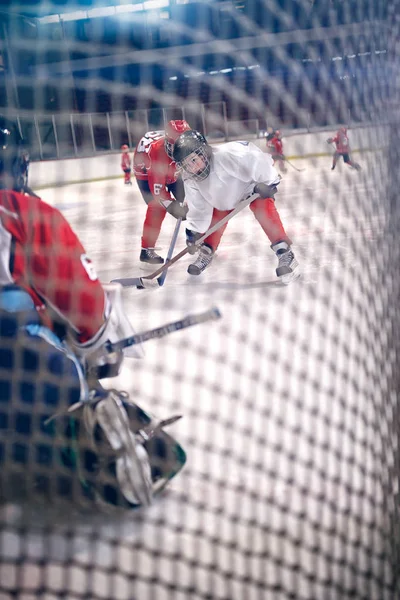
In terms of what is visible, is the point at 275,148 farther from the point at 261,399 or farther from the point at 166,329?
the point at 166,329

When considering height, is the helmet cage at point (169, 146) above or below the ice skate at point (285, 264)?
above

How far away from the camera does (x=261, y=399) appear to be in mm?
1387

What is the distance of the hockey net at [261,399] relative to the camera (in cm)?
92

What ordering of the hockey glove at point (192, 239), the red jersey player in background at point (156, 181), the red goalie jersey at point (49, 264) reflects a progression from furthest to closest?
the hockey glove at point (192, 239)
the red jersey player in background at point (156, 181)
the red goalie jersey at point (49, 264)

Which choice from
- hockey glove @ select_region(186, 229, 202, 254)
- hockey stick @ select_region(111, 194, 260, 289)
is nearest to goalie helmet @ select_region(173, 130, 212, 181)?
hockey stick @ select_region(111, 194, 260, 289)

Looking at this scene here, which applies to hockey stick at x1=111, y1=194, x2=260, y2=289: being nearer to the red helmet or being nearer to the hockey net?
the red helmet

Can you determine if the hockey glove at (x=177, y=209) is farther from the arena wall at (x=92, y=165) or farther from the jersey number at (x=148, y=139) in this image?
the arena wall at (x=92, y=165)

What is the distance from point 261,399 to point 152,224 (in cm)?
166

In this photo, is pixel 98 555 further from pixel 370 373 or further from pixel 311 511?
pixel 370 373

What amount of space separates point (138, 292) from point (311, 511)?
1.33 metres

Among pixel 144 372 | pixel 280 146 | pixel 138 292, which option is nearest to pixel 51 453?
pixel 144 372

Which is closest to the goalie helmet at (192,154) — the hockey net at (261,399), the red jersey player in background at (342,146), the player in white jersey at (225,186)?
Answer: the player in white jersey at (225,186)

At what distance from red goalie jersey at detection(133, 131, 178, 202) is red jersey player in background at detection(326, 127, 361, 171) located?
3.33 ft

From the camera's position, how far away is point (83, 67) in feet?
4.87
